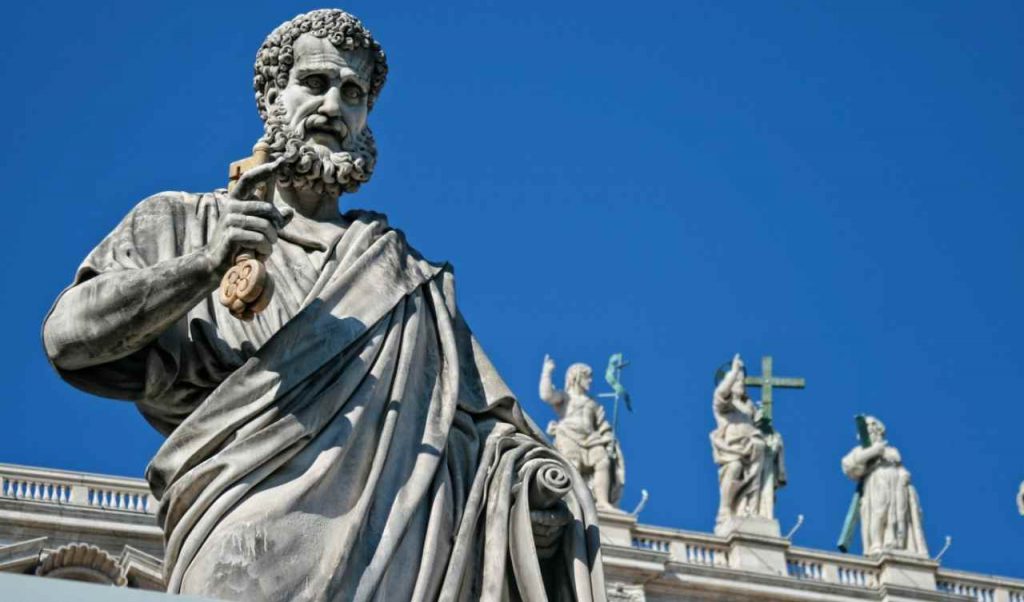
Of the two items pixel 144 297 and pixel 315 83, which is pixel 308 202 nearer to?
pixel 315 83

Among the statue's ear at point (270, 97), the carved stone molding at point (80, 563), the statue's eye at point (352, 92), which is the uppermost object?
the carved stone molding at point (80, 563)

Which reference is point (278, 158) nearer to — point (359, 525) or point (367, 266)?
point (367, 266)

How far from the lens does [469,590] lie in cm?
642

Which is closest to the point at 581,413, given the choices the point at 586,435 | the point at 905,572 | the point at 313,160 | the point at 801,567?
the point at 586,435

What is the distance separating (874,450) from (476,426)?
1408 inches

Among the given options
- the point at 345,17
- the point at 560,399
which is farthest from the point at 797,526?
the point at 345,17

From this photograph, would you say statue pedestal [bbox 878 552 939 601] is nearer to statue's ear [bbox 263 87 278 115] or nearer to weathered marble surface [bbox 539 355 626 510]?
weathered marble surface [bbox 539 355 626 510]

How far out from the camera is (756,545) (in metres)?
40.7

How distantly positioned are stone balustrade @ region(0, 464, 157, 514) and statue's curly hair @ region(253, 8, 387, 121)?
29.4 meters

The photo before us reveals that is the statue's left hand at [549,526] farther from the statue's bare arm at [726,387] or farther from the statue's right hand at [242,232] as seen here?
the statue's bare arm at [726,387]

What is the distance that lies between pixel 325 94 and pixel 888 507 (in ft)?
115

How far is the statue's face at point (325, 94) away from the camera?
6922mm

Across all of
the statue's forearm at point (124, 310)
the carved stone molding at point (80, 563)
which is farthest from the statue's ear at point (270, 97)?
the carved stone molding at point (80, 563)

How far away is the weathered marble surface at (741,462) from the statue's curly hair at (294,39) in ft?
111
